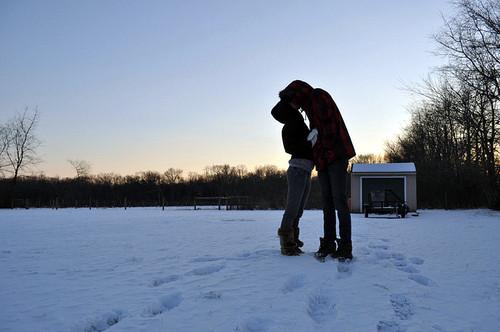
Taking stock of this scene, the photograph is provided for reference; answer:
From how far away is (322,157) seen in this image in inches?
126

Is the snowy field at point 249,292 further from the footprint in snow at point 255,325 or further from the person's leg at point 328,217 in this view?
the person's leg at point 328,217

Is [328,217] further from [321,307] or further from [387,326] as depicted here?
[387,326]

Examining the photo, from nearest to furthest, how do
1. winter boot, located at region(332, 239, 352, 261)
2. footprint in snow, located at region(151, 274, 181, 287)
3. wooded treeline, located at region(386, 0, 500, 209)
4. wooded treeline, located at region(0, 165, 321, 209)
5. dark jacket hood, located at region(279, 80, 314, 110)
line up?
footprint in snow, located at region(151, 274, 181, 287)
winter boot, located at region(332, 239, 352, 261)
dark jacket hood, located at region(279, 80, 314, 110)
wooded treeline, located at region(386, 0, 500, 209)
wooded treeline, located at region(0, 165, 321, 209)

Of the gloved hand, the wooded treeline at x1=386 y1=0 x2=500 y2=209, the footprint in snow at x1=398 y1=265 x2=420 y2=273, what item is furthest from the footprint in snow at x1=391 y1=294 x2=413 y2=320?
the wooded treeline at x1=386 y1=0 x2=500 y2=209

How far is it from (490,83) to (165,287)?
1585 centimetres

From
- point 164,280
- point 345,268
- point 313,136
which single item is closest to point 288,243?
point 345,268

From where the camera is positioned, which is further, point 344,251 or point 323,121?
point 323,121

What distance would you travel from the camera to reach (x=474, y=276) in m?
2.59

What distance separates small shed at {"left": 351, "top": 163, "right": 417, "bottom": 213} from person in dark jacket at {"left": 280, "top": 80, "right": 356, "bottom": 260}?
51.0 feet

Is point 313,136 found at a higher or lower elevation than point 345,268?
higher

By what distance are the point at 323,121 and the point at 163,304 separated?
2128 mm

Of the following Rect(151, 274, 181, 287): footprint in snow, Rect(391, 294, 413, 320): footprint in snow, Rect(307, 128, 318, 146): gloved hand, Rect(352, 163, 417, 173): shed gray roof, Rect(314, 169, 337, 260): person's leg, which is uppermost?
Rect(352, 163, 417, 173): shed gray roof

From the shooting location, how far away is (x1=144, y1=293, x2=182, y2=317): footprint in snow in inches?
70.0

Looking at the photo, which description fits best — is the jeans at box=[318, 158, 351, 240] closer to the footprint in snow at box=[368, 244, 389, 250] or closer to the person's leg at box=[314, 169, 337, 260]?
the person's leg at box=[314, 169, 337, 260]
